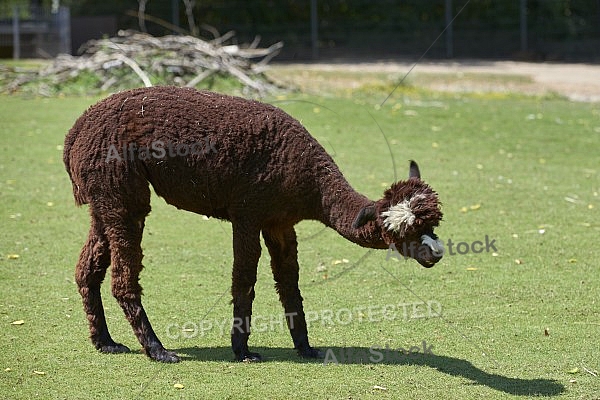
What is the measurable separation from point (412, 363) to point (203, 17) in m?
23.4

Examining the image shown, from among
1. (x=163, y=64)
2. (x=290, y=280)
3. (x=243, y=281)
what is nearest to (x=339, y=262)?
(x=290, y=280)

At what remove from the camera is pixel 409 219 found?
20.9ft

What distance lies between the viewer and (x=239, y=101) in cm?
713

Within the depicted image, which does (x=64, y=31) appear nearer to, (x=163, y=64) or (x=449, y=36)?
(x=163, y=64)

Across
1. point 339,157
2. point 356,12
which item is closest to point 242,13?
point 356,12

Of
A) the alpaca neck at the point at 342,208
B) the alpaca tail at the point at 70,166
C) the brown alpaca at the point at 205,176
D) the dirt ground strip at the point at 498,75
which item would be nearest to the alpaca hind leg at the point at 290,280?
the brown alpaca at the point at 205,176

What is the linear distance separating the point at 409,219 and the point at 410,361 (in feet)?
4.35

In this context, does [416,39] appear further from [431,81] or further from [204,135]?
[204,135]

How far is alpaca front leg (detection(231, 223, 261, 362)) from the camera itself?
6.91m

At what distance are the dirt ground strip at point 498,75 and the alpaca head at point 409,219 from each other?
589 inches

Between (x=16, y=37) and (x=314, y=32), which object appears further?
(x=314, y=32)

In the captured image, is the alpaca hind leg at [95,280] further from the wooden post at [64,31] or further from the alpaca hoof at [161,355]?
the wooden post at [64,31]

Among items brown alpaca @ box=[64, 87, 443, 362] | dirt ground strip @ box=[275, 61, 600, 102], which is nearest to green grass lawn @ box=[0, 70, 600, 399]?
brown alpaca @ box=[64, 87, 443, 362]

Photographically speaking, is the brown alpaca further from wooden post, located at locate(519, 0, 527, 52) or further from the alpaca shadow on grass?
wooden post, located at locate(519, 0, 527, 52)
